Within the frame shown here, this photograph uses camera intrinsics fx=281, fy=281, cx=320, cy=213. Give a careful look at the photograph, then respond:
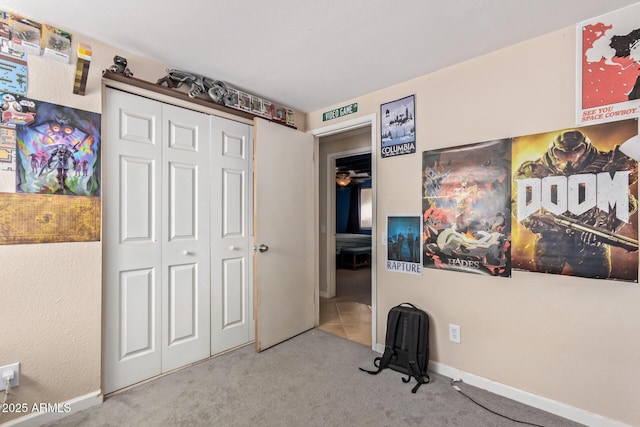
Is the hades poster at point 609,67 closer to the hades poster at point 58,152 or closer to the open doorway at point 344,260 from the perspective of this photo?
the open doorway at point 344,260

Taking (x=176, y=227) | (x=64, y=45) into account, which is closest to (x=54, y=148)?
(x=64, y=45)

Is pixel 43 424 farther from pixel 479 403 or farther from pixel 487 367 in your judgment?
pixel 487 367

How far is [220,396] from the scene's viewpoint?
73.9 inches

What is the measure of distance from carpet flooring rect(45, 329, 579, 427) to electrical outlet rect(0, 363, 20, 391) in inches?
12.9

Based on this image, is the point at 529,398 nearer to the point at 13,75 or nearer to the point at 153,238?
the point at 153,238

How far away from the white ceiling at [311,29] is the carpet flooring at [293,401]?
226cm

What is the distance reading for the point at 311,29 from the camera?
1703mm

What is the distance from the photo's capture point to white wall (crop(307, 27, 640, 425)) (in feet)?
5.18

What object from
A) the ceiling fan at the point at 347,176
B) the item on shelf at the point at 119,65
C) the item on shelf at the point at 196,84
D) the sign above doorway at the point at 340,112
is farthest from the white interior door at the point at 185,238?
the ceiling fan at the point at 347,176

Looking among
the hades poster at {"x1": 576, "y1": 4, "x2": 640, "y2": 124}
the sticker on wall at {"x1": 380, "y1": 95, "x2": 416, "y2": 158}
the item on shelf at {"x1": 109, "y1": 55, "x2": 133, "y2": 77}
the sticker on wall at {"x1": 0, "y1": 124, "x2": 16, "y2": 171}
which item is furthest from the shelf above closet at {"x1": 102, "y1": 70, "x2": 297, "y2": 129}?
the hades poster at {"x1": 576, "y1": 4, "x2": 640, "y2": 124}

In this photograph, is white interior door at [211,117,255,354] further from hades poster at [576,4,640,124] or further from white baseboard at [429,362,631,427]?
hades poster at [576,4,640,124]

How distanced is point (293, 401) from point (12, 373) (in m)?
1.57

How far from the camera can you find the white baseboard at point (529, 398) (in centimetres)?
160

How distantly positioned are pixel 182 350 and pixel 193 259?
0.71 meters
